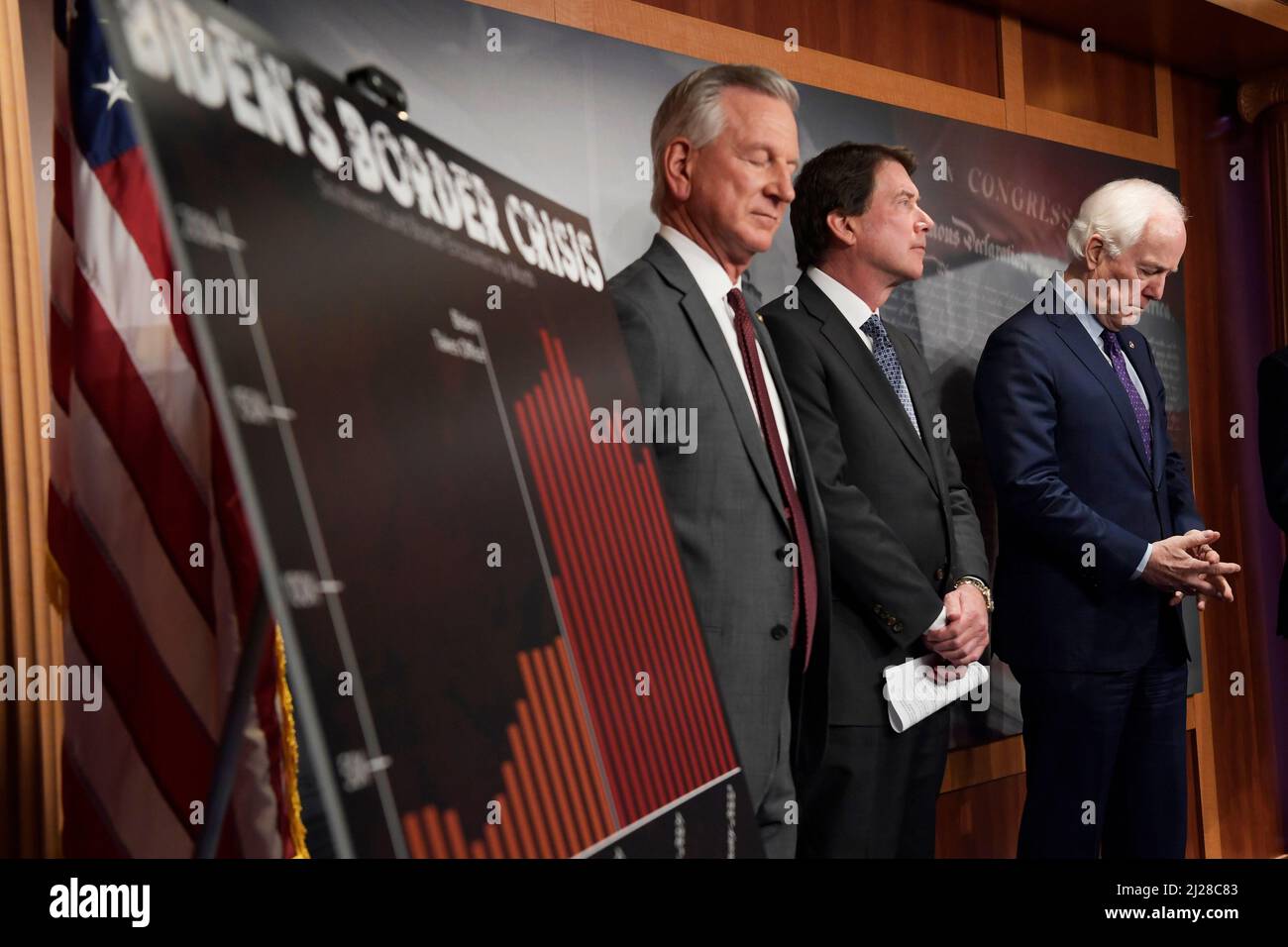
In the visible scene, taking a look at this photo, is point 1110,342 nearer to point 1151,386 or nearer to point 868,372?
point 1151,386

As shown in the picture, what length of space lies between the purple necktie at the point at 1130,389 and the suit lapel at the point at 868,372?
2.49ft

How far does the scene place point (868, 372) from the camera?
2.59 metres

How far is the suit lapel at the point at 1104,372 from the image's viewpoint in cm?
297

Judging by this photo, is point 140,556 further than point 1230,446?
No

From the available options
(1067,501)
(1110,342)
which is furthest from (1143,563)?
(1110,342)

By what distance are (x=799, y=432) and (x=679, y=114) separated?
684 millimetres

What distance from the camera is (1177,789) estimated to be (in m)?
3.02

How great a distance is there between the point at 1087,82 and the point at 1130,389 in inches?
53.7

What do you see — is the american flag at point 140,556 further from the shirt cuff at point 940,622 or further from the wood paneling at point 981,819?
the wood paneling at point 981,819
